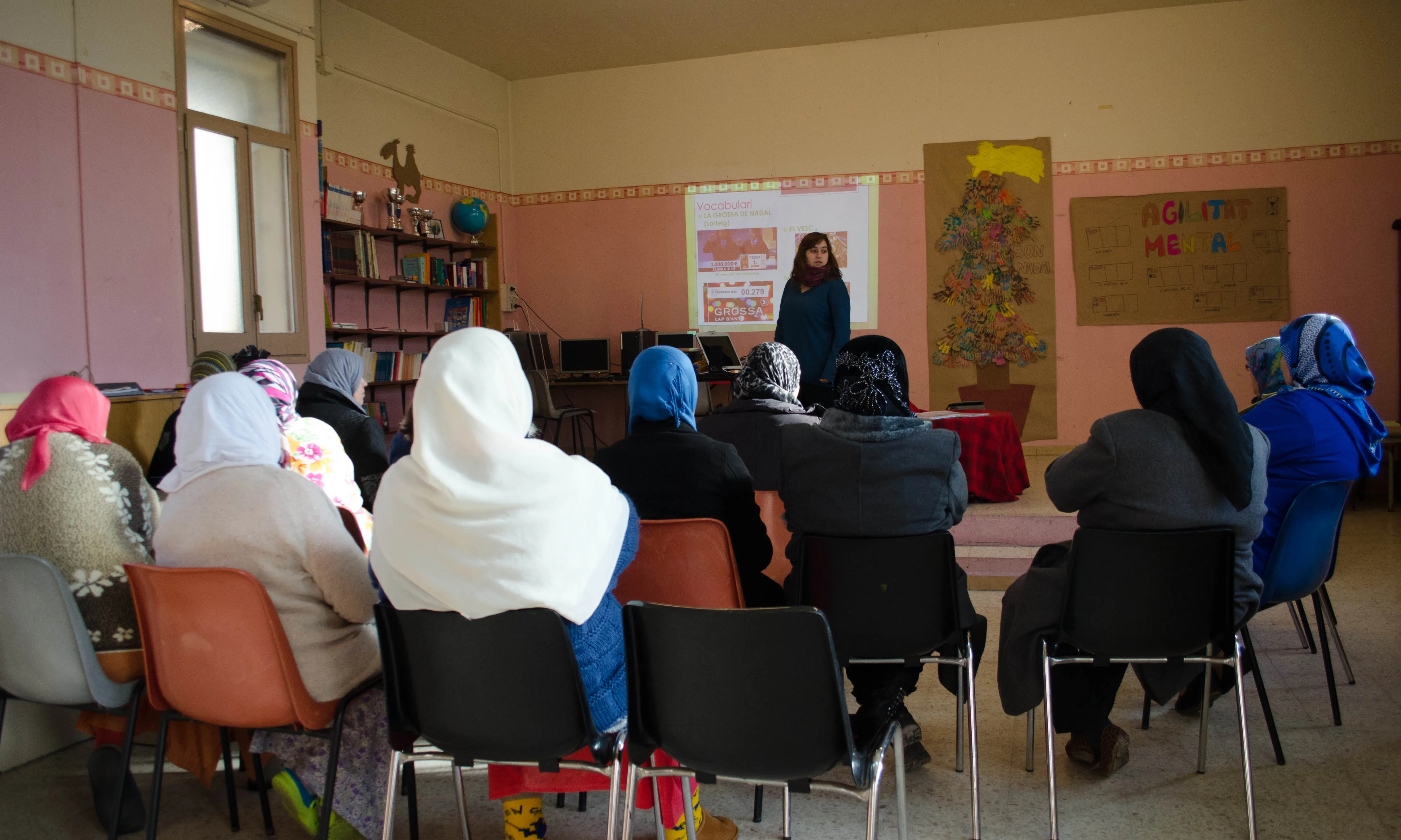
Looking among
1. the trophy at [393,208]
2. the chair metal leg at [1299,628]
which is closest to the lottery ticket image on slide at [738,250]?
the trophy at [393,208]

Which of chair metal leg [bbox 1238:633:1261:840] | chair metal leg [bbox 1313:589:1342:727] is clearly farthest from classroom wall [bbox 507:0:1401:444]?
chair metal leg [bbox 1238:633:1261:840]

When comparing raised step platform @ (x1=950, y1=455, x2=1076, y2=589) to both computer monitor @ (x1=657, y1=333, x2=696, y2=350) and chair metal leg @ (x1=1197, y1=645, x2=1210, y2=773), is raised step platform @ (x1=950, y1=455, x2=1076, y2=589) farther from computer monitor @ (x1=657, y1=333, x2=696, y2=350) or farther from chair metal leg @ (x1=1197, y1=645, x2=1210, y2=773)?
computer monitor @ (x1=657, y1=333, x2=696, y2=350)

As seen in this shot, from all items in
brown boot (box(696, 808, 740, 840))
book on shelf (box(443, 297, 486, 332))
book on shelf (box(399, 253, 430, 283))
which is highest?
book on shelf (box(399, 253, 430, 283))

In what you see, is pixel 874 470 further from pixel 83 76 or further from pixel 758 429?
pixel 83 76

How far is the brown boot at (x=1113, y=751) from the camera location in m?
2.18

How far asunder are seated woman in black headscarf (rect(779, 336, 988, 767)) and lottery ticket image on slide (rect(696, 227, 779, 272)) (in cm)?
496

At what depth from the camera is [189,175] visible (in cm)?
442

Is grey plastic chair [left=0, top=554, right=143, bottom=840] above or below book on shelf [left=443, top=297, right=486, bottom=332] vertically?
below

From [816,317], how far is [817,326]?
0.05 meters

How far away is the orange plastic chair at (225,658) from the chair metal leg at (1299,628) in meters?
2.89

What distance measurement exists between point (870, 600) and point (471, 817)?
42.1 inches

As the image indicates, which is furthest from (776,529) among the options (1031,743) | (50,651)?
(50,651)

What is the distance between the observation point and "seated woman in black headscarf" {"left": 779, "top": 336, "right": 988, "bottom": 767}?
195 cm

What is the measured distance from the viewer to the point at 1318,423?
2.33 metres
